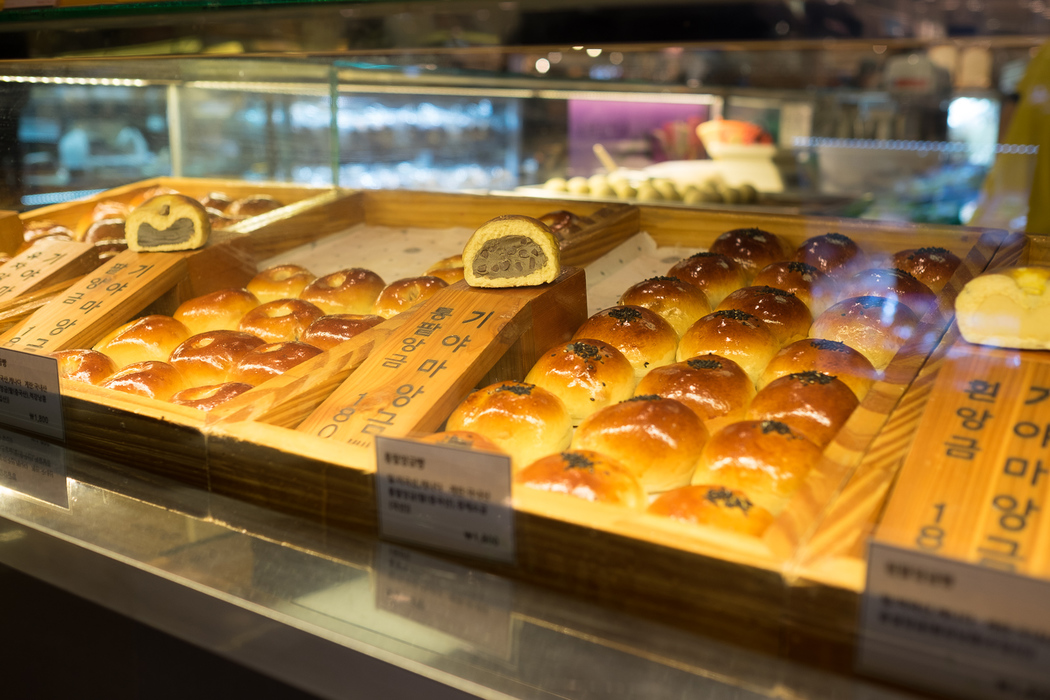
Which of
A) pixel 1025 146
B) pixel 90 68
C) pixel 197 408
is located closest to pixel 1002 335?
pixel 197 408

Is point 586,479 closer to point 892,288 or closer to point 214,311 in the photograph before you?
point 892,288

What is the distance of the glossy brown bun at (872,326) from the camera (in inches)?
63.2

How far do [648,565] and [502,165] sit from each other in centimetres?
555

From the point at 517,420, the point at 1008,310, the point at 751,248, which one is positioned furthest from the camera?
the point at 751,248

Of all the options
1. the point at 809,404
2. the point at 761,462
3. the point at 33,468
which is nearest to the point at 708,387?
the point at 809,404

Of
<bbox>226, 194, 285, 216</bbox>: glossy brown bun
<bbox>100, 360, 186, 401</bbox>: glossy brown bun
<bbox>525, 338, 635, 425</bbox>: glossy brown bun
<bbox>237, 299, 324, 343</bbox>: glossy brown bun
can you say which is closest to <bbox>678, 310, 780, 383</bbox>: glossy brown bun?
<bbox>525, 338, 635, 425</bbox>: glossy brown bun

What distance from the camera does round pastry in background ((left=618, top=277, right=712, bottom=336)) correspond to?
189 cm

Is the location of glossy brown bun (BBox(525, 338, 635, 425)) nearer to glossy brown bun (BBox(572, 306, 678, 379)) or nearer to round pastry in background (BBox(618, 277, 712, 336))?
glossy brown bun (BBox(572, 306, 678, 379))

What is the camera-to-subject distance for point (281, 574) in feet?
3.96

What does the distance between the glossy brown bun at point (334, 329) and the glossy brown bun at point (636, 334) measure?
506mm

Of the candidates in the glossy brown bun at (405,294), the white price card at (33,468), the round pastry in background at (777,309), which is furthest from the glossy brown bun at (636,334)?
the white price card at (33,468)

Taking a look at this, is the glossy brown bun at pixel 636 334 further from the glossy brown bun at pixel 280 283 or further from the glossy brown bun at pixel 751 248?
the glossy brown bun at pixel 280 283

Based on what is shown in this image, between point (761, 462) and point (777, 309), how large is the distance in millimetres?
713

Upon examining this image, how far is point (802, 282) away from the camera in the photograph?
1.98m
